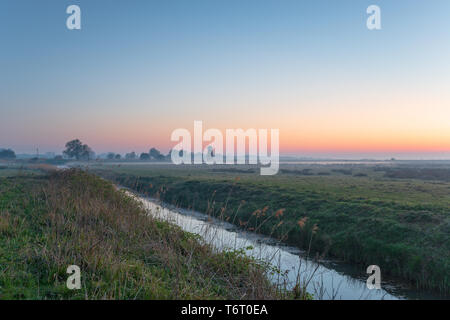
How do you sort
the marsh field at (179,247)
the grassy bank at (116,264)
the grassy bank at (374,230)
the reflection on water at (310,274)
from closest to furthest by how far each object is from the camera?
1. the grassy bank at (116,264)
2. the marsh field at (179,247)
3. the reflection on water at (310,274)
4. the grassy bank at (374,230)

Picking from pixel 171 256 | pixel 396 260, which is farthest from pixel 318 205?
pixel 171 256

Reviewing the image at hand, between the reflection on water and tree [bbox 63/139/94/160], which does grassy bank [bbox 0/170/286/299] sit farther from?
tree [bbox 63/139/94/160]

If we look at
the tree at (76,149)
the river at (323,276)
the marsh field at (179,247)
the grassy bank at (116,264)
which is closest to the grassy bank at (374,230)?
the marsh field at (179,247)

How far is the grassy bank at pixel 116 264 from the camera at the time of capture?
6117 mm

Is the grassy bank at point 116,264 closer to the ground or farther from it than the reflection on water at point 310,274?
farther from it

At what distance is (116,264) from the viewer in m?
6.95

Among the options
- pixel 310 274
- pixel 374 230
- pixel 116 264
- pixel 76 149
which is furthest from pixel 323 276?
pixel 76 149

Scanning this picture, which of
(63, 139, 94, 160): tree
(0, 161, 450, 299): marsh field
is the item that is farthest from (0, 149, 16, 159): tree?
(0, 161, 450, 299): marsh field

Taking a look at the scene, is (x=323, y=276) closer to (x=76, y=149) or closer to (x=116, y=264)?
(x=116, y=264)

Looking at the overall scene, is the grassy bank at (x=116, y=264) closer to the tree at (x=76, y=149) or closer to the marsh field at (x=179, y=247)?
the marsh field at (x=179, y=247)

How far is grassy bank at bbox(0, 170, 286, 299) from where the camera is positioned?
6117 millimetres
